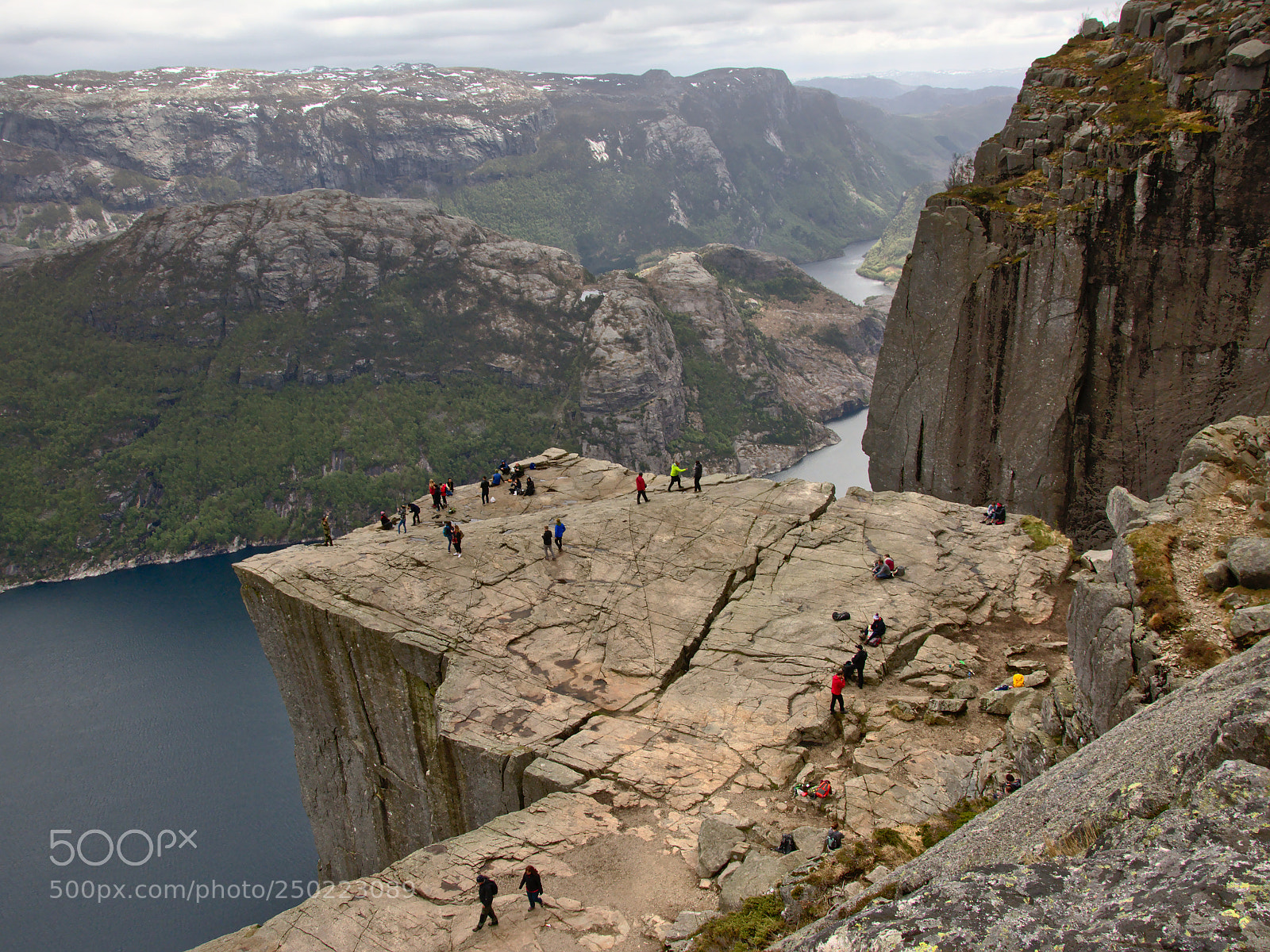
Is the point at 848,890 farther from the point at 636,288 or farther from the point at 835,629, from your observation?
the point at 636,288

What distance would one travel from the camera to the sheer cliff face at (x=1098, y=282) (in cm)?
2938

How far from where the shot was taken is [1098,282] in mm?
31625

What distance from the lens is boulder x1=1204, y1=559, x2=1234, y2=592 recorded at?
15.5 m

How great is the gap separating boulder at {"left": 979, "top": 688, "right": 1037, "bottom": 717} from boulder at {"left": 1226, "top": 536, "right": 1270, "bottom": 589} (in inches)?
304

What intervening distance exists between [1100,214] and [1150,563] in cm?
2017

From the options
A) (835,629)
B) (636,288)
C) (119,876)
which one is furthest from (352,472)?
(835,629)

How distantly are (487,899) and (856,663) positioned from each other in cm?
1214

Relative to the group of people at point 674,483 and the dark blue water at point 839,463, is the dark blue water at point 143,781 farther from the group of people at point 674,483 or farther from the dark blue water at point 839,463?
the dark blue water at point 839,463

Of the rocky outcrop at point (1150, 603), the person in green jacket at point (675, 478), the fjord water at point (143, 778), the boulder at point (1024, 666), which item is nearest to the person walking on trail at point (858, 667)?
the boulder at point (1024, 666)

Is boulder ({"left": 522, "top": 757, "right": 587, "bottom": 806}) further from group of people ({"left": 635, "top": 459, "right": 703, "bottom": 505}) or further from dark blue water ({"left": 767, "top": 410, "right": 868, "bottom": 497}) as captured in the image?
dark blue water ({"left": 767, "top": 410, "right": 868, "bottom": 497})

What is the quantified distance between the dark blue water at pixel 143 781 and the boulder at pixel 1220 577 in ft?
193

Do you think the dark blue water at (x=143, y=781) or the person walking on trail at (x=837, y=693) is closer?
the person walking on trail at (x=837, y=693)

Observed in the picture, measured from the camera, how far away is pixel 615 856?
789 inches

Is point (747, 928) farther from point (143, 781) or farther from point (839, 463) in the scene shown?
point (839, 463)
